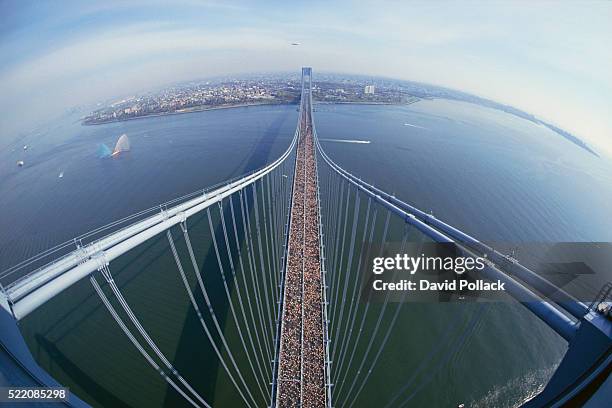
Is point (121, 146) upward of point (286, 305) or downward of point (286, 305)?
upward

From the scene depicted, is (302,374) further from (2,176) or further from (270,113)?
(270,113)

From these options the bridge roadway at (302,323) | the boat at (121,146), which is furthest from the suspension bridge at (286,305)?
the boat at (121,146)

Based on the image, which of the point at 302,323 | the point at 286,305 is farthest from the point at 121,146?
the point at 302,323

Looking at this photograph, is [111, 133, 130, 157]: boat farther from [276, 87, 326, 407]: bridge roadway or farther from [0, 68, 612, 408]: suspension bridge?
[276, 87, 326, 407]: bridge roadway

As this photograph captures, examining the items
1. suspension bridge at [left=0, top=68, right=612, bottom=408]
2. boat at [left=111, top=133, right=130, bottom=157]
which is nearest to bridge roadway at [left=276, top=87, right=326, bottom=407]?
suspension bridge at [left=0, top=68, right=612, bottom=408]

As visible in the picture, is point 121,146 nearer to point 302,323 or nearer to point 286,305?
point 286,305

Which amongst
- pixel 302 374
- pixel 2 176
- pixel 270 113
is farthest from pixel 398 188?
pixel 270 113
